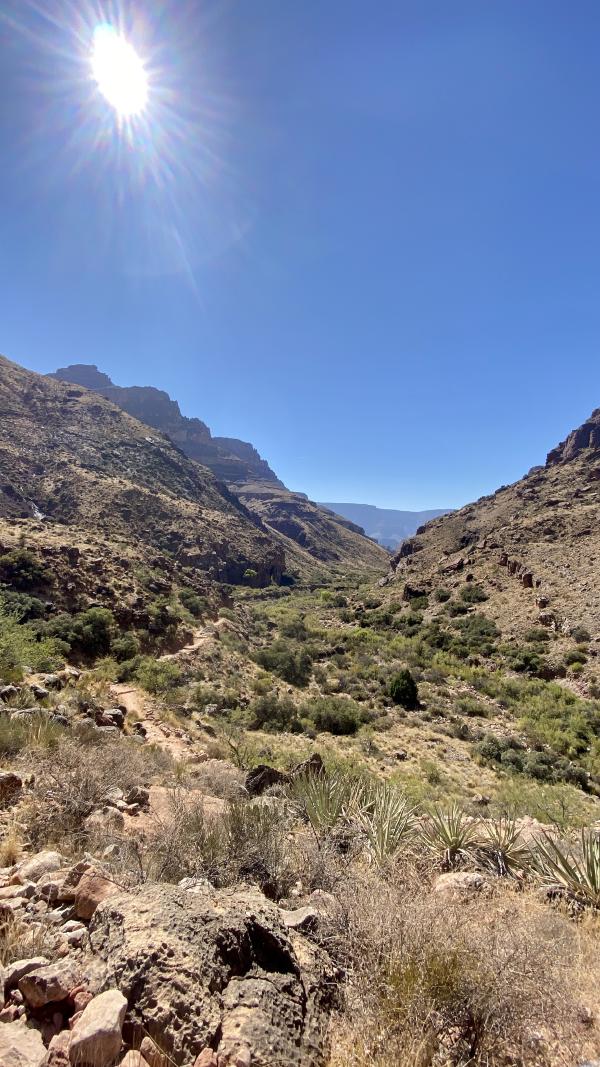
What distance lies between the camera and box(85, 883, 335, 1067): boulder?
70.9 inches

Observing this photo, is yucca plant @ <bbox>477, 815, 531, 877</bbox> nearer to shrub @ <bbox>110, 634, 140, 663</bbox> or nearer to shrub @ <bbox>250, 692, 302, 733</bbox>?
shrub @ <bbox>250, 692, 302, 733</bbox>

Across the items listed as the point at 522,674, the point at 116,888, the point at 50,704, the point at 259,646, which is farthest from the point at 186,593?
the point at 116,888

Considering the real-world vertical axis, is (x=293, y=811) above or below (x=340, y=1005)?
below

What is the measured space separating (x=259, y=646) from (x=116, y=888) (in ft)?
71.1

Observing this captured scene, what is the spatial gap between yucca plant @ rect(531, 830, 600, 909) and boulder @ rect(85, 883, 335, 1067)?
10.0 ft

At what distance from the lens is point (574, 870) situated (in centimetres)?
425

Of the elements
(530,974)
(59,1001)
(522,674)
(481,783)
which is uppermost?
(530,974)

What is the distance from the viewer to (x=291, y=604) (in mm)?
43906

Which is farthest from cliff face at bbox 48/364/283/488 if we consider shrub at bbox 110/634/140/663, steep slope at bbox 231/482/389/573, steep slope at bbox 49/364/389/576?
shrub at bbox 110/634/140/663

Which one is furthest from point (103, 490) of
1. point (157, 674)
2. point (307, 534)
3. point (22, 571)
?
point (307, 534)

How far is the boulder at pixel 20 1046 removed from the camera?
1684 millimetres

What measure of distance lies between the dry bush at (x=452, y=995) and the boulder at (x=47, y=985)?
1247 mm

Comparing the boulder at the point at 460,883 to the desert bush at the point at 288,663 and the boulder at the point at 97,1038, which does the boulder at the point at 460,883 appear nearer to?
the boulder at the point at 97,1038

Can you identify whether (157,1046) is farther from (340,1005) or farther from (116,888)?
(116,888)
